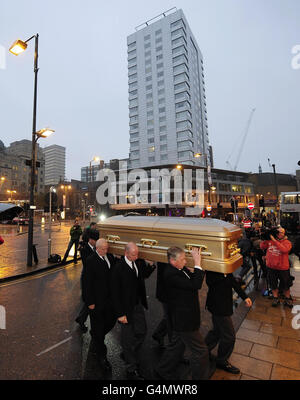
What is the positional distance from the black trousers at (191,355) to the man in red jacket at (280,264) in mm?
3523

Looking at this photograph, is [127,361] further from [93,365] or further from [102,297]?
[102,297]

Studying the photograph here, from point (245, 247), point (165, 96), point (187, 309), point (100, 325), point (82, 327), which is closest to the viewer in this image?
point (187, 309)

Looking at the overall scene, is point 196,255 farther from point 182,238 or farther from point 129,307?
point 129,307

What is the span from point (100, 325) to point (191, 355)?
4.72 feet

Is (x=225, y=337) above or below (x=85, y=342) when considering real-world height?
above

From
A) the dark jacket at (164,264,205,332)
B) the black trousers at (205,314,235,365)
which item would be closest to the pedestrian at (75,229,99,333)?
the dark jacket at (164,264,205,332)

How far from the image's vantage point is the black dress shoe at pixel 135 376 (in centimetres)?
290

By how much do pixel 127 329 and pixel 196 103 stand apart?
80.9 m

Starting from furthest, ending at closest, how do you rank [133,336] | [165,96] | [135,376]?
1. [165,96]
2. [133,336]
3. [135,376]

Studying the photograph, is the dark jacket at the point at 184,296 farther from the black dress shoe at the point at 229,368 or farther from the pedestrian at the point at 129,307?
the black dress shoe at the point at 229,368

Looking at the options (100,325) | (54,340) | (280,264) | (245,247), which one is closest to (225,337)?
(100,325)

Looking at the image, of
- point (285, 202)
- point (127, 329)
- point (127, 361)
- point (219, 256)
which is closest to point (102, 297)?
point (127, 329)

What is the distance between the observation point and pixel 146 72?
73438 millimetres

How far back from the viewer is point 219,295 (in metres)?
3.10
